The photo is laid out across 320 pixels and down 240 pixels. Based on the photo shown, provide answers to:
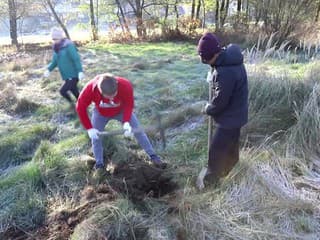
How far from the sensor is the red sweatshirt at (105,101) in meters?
3.62

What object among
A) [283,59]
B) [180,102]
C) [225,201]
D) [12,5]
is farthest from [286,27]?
[12,5]

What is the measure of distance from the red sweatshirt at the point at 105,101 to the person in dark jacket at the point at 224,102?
31.2 inches

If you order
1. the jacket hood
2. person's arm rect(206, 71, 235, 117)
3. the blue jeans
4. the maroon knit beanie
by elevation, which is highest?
the maroon knit beanie

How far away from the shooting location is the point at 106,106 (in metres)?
3.75

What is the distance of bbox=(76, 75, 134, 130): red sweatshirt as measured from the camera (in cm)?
362

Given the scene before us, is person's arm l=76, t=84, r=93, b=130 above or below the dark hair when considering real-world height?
below

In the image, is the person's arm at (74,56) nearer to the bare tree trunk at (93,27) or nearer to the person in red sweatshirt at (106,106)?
the person in red sweatshirt at (106,106)

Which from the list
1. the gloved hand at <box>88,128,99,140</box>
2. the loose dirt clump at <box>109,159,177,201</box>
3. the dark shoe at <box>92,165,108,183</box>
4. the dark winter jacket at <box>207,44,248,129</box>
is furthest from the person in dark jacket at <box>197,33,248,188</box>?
the gloved hand at <box>88,128,99,140</box>

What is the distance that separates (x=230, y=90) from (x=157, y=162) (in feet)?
3.79

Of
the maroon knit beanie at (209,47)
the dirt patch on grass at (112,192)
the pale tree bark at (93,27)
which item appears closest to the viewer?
the maroon knit beanie at (209,47)

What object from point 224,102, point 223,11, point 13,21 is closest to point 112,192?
point 224,102

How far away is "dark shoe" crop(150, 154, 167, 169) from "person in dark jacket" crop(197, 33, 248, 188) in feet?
1.25

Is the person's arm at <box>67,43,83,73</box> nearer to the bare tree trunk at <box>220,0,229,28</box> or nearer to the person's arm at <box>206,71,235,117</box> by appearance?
the person's arm at <box>206,71,235,117</box>

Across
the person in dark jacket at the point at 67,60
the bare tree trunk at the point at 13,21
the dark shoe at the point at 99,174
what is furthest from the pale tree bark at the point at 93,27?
the dark shoe at the point at 99,174
